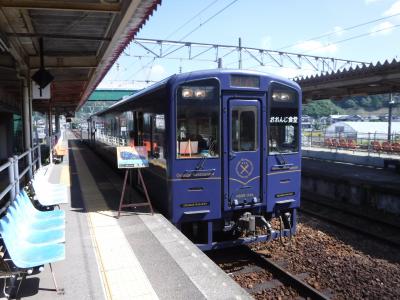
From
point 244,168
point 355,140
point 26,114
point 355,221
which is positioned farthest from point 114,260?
point 355,140

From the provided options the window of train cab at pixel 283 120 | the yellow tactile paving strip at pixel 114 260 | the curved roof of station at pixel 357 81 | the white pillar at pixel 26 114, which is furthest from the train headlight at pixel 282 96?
the curved roof of station at pixel 357 81

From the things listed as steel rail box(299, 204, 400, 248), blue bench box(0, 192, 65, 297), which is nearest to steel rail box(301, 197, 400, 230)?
steel rail box(299, 204, 400, 248)

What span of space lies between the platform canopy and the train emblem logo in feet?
9.03

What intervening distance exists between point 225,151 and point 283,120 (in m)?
1.30

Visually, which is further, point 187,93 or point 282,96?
point 282,96

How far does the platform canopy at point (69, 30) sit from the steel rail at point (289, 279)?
14.4ft

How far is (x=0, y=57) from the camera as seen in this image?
10195 mm

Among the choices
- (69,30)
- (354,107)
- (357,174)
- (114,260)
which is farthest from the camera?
(354,107)

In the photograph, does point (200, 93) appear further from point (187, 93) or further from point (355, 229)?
point (355, 229)

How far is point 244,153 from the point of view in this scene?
696 cm

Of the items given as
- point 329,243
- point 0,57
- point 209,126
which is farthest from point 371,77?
point 0,57

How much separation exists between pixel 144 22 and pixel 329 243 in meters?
5.71

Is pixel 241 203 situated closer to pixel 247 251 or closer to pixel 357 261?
pixel 247 251

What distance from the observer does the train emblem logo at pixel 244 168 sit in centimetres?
693
